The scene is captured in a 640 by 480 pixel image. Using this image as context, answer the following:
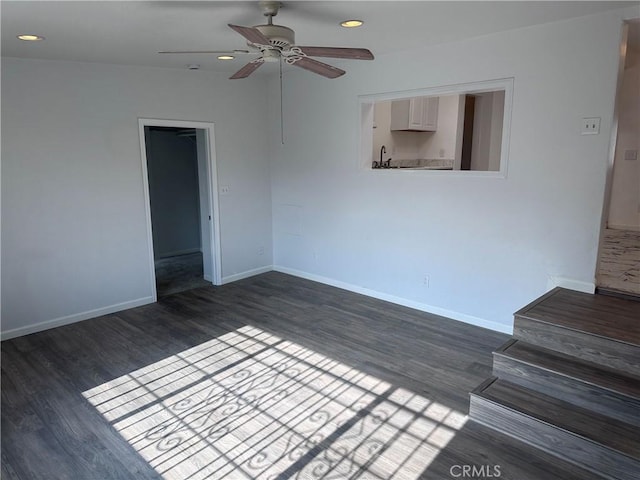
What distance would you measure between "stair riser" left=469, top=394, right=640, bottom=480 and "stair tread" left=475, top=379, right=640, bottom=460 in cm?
3

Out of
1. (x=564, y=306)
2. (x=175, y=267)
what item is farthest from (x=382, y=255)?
(x=175, y=267)

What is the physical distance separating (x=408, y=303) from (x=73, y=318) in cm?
357

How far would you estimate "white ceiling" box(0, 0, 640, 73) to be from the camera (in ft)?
8.52

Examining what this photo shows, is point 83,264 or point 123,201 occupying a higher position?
point 123,201

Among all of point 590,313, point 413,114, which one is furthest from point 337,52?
point 413,114

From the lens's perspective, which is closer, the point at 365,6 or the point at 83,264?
the point at 365,6

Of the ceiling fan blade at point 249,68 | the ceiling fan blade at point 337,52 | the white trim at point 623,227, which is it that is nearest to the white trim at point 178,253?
the ceiling fan blade at point 249,68

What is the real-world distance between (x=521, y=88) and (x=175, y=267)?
17.0ft

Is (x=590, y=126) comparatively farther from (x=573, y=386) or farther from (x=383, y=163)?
(x=383, y=163)

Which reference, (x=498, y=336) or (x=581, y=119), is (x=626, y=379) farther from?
(x=581, y=119)

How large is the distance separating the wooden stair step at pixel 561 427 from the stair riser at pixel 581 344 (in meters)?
0.38

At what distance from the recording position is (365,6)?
266cm

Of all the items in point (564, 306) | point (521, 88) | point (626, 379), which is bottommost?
point (626, 379)

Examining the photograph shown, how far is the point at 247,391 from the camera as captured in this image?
2.98 metres
